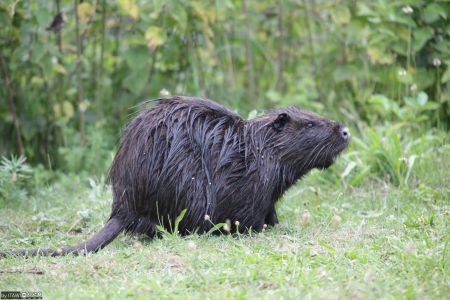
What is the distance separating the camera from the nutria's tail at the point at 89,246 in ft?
12.2

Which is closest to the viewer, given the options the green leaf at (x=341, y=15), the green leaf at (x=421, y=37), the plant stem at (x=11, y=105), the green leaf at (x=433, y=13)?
the green leaf at (x=433, y=13)

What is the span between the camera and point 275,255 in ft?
11.3

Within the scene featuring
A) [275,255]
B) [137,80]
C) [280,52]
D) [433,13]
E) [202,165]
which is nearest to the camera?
[275,255]

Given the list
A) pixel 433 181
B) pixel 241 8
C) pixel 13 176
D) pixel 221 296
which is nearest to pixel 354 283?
pixel 221 296

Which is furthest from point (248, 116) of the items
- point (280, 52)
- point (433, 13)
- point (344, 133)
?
point (280, 52)

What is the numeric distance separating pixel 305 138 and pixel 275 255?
3.41 ft

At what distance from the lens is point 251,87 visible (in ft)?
23.9

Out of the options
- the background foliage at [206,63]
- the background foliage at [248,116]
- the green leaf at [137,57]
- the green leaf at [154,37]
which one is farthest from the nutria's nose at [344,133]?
the green leaf at [137,57]

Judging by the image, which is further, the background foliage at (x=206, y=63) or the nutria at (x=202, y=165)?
the background foliage at (x=206, y=63)

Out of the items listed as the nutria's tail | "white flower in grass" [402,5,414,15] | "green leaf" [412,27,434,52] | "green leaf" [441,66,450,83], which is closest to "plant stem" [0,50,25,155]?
the nutria's tail

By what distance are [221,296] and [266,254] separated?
0.68m

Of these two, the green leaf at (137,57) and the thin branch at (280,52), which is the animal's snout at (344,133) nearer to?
the green leaf at (137,57)

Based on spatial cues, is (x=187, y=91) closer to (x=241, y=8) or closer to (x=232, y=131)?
(x=241, y=8)

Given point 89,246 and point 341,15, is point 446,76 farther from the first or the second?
point 89,246
